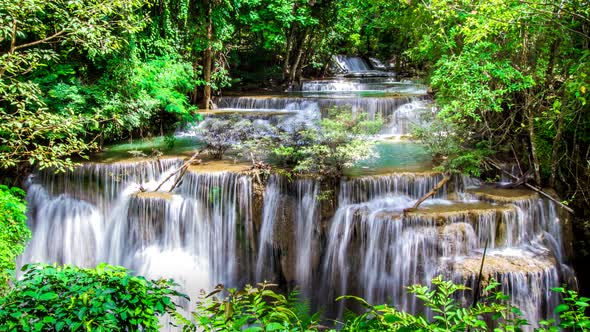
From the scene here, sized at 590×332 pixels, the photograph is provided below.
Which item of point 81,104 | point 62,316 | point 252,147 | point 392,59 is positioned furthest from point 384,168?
point 392,59

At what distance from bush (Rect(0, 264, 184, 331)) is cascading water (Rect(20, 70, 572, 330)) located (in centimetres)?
521

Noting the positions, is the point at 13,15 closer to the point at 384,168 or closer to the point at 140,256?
the point at 140,256

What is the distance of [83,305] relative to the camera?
243 cm

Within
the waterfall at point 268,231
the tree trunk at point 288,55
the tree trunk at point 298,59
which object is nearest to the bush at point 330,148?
the waterfall at point 268,231

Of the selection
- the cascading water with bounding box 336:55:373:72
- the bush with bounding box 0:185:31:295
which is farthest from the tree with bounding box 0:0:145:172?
the cascading water with bounding box 336:55:373:72

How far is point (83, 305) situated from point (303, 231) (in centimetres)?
613

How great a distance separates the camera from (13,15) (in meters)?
6.06

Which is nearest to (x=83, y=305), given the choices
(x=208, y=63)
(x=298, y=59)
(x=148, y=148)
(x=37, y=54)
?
(x=37, y=54)

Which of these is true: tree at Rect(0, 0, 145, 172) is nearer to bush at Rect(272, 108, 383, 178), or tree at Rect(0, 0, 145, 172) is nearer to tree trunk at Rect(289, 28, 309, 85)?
bush at Rect(272, 108, 383, 178)

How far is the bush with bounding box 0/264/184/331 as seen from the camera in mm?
2373

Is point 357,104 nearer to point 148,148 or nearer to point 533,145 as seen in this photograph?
point 533,145

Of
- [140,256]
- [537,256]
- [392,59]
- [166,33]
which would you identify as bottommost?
[140,256]

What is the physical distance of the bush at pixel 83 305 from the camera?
237 centimetres

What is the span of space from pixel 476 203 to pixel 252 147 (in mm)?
4530
